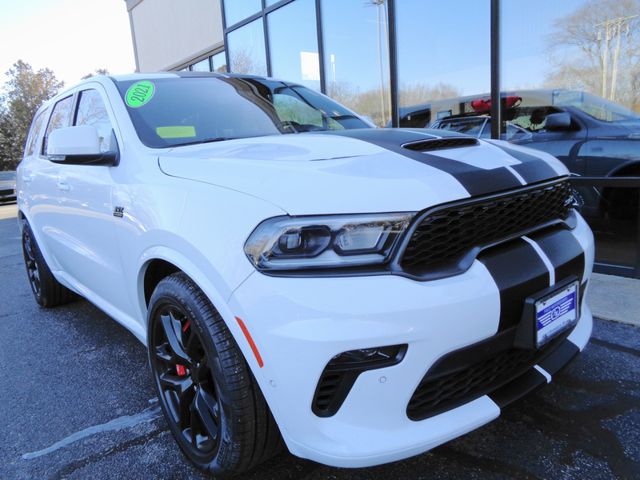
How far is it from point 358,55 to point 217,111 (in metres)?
4.70

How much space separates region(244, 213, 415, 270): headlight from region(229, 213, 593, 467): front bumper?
0.07 meters

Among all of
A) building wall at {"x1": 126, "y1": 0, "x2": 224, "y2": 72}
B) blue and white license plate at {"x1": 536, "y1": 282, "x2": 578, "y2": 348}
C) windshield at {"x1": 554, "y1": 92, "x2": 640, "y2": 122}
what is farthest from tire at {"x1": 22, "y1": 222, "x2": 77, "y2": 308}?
building wall at {"x1": 126, "y1": 0, "x2": 224, "y2": 72}

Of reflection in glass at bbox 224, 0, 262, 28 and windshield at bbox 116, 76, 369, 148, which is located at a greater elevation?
reflection in glass at bbox 224, 0, 262, 28

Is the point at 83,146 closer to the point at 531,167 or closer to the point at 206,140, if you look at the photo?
the point at 206,140

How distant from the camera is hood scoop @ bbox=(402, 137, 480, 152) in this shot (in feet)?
5.88

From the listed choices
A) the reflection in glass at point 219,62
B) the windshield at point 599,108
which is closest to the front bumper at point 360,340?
the windshield at point 599,108

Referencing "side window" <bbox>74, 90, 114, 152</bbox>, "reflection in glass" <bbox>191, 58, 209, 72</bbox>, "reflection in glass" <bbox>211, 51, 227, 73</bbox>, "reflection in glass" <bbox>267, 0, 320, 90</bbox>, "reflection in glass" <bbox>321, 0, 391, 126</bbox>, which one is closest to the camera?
"side window" <bbox>74, 90, 114, 152</bbox>

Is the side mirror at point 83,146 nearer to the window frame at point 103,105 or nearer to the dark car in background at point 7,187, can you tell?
the window frame at point 103,105

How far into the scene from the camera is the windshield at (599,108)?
405 centimetres

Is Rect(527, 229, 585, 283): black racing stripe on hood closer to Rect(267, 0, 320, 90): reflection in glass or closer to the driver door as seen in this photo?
the driver door

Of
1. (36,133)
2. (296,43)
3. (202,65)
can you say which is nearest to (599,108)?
(36,133)

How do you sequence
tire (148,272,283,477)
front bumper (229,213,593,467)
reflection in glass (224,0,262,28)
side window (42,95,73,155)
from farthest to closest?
reflection in glass (224,0,262,28)
side window (42,95,73,155)
tire (148,272,283,477)
front bumper (229,213,593,467)

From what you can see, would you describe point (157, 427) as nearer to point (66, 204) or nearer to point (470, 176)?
point (66, 204)

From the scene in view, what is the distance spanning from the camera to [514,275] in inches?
59.4
